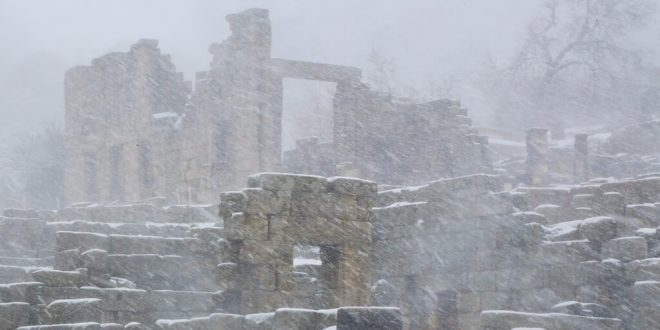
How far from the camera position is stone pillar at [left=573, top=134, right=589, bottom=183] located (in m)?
37.0

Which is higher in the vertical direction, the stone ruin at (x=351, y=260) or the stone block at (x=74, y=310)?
the stone ruin at (x=351, y=260)

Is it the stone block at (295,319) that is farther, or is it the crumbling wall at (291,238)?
the crumbling wall at (291,238)

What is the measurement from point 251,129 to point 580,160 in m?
11.7

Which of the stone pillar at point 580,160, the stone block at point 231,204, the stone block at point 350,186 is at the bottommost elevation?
the stone block at point 231,204

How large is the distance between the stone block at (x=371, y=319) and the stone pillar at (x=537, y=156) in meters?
25.8

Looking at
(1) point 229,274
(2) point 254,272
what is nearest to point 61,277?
(1) point 229,274

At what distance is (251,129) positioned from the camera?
104 ft

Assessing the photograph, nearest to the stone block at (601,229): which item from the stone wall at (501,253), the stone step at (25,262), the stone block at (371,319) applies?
the stone wall at (501,253)

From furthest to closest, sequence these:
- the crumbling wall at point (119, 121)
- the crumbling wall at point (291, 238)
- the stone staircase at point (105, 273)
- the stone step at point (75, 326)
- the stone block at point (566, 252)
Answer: the crumbling wall at point (119, 121)
the stone block at point (566, 252)
the crumbling wall at point (291, 238)
the stone staircase at point (105, 273)
the stone step at point (75, 326)

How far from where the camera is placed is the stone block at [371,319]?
30.7ft

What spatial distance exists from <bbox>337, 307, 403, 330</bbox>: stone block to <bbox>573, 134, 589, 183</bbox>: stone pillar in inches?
1120

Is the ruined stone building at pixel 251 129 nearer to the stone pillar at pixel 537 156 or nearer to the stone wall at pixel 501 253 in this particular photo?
the stone pillar at pixel 537 156

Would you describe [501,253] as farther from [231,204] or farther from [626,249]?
[231,204]

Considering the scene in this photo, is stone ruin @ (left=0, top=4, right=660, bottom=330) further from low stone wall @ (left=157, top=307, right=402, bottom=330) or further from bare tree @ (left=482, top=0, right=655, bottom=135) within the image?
bare tree @ (left=482, top=0, right=655, bottom=135)
